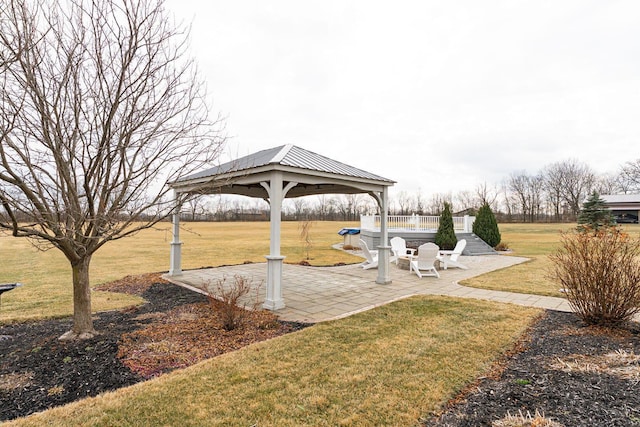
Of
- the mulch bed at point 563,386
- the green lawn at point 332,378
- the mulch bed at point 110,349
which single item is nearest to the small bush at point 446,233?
the green lawn at point 332,378

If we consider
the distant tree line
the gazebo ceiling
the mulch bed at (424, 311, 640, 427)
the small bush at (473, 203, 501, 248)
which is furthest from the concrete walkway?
the distant tree line

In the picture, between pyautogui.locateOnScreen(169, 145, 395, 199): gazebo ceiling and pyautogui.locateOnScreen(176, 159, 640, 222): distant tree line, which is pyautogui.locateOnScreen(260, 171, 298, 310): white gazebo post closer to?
pyautogui.locateOnScreen(169, 145, 395, 199): gazebo ceiling

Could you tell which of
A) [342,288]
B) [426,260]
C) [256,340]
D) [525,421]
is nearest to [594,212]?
[426,260]

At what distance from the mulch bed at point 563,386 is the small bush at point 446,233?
39.1 feet

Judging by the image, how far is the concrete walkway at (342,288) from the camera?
6.10 meters

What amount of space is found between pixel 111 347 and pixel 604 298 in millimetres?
6879

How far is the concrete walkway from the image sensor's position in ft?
20.0

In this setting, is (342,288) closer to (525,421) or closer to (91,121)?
(525,421)

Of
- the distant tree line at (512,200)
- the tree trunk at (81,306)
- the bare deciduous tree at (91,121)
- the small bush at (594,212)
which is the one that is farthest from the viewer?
the distant tree line at (512,200)

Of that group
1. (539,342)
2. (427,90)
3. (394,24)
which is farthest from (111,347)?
(427,90)

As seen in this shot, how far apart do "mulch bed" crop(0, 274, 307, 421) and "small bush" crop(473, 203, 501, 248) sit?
16.5m

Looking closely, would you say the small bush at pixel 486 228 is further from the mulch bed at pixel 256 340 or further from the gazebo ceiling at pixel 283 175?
the mulch bed at pixel 256 340

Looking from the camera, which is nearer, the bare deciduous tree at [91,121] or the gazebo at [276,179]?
the bare deciduous tree at [91,121]

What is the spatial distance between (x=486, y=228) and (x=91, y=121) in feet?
63.0
